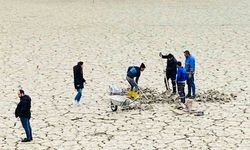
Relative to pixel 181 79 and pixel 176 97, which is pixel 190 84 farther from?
pixel 181 79

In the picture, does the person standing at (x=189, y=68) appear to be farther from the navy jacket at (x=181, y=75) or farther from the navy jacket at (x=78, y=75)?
the navy jacket at (x=78, y=75)

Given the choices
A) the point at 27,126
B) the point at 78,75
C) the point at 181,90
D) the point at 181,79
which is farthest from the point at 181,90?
the point at 27,126

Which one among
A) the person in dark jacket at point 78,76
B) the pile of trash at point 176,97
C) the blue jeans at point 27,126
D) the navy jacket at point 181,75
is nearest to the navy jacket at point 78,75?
the person in dark jacket at point 78,76

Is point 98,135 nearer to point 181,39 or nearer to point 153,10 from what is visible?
point 181,39

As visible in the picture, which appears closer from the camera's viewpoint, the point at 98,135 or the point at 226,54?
the point at 98,135

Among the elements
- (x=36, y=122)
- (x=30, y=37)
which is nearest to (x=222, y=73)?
(x=36, y=122)

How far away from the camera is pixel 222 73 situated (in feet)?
52.1

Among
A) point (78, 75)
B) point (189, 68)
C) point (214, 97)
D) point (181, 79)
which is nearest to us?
point (181, 79)

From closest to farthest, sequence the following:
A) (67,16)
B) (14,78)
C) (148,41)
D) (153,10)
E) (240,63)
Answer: (14,78), (240,63), (148,41), (67,16), (153,10)

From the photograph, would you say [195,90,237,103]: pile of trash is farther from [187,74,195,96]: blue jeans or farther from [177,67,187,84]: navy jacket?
[177,67,187,84]: navy jacket

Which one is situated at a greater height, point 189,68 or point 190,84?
point 189,68

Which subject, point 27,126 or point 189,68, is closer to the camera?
point 27,126

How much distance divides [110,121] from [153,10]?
1969cm

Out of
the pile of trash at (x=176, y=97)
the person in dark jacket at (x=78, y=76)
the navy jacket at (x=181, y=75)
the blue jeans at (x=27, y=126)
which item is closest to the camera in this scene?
the blue jeans at (x=27, y=126)
